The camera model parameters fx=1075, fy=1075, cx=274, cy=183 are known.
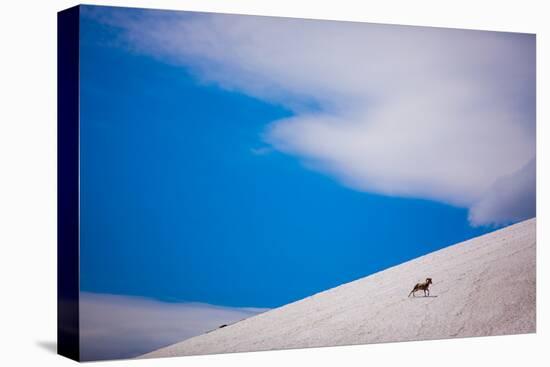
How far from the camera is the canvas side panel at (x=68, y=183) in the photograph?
975 centimetres

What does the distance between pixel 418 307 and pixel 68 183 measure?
3.81 m

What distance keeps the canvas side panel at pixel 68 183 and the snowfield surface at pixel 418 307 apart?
35.7 inches

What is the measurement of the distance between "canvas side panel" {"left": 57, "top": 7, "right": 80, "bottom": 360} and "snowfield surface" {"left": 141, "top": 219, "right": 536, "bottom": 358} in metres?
0.91

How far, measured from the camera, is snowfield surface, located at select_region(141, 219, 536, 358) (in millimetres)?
10492

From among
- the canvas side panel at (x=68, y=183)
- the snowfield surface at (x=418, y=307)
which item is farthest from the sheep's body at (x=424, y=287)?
the canvas side panel at (x=68, y=183)

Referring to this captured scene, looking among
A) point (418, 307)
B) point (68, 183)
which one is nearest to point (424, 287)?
point (418, 307)

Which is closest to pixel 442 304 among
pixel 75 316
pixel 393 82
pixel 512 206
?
pixel 512 206

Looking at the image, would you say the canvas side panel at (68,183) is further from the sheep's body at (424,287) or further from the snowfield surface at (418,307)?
the sheep's body at (424,287)

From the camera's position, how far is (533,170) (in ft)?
38.6

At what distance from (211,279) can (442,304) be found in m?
2.56

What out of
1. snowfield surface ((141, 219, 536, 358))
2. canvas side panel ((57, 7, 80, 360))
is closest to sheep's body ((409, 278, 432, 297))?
snowfield surface ((141, 219, 536, 358))

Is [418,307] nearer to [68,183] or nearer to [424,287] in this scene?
[424,287]

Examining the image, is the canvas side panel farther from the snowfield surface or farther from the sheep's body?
the sheep's body

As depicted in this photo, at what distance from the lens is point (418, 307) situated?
11.1 m
